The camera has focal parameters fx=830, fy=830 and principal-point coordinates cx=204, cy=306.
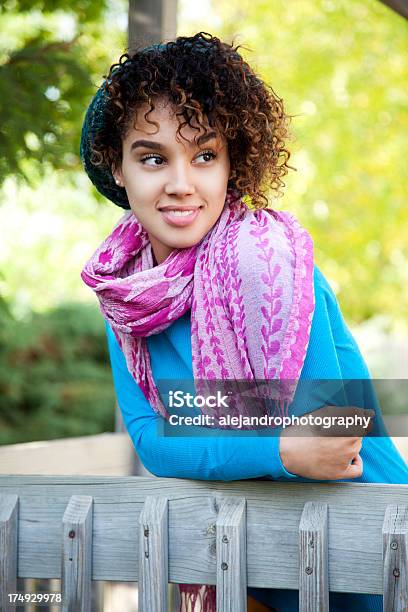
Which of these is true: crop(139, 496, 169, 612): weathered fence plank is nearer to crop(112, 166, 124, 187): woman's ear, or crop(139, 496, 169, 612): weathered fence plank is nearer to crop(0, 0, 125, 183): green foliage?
crop(112, 166, 124, 187): woman's ear

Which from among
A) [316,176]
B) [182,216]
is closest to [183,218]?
[182,216]

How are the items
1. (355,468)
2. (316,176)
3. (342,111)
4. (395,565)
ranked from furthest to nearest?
1. (316,176)
2. (342,111)
3. (355,468)
4. (395,565)

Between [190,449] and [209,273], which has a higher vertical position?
[209,273]

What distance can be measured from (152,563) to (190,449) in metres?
0.23

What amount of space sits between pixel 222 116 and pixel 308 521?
827 millimetres

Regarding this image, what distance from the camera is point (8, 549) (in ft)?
5.59

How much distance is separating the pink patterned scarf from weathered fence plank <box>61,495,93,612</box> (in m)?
0.22

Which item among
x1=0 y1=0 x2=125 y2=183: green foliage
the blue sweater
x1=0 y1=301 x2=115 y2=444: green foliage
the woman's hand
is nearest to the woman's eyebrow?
the blue sweater

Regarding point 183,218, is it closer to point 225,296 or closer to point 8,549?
point 225,296

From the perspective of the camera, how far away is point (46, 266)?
33.3 ft

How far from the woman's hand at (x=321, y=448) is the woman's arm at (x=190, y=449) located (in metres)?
0.02

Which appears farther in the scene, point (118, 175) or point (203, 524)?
point (118, 175)

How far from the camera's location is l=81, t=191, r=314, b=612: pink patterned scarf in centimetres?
153

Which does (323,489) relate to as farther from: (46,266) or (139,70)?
(46,266)
